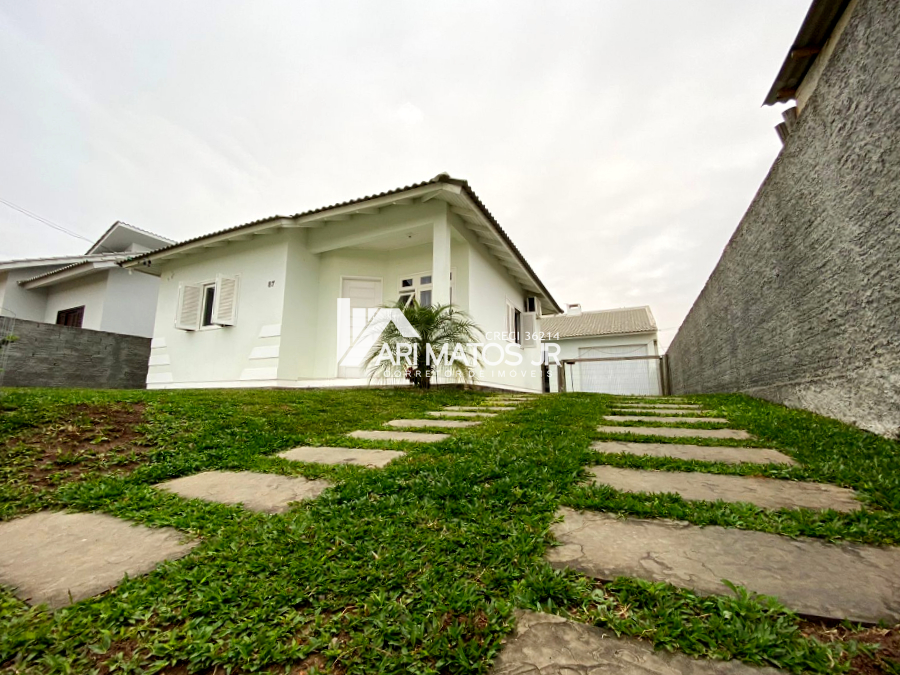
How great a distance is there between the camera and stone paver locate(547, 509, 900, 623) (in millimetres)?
912

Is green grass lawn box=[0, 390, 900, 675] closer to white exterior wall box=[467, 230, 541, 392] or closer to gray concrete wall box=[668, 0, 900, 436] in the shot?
gray concrete wall box=[668, 0, 900, 436]

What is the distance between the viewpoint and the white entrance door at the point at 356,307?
8102mm

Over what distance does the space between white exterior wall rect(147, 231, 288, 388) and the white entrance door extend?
1.27 m

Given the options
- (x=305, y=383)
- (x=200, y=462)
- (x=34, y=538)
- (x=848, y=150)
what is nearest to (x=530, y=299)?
(x=305, y=383)

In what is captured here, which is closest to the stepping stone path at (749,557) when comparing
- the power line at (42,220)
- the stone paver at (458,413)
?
the stone paver at (458,413)

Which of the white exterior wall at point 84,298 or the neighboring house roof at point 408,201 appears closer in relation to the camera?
the neighboring house roof at point 408,201

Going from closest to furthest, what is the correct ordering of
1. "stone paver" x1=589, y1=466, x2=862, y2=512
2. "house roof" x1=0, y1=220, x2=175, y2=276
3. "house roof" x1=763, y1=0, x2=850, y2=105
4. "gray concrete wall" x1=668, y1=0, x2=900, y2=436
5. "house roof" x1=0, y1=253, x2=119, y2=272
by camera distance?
"stone paver" x1=589, y1=466, x2=862, y2=512
"gray concrete wall" x1=668, y1=0, x2=900, y2=436
"house roof" x1=763, y1=0, x2=850, y2=105
"house roof" x1=0, y1=253, x2=119, y2=272
"house roof" x1=0, y1=220, x2=175, y2=276

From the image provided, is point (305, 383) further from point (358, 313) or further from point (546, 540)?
point (546, 540)

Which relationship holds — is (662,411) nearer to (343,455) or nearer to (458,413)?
(458,413)

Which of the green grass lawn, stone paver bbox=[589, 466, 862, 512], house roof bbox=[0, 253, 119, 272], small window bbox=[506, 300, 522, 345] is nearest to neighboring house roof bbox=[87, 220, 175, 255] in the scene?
house roof bbox=[0, 253, 119, 272]

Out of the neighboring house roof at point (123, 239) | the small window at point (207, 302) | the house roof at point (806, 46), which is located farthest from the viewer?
the neighboring house roof at point (123, 239)

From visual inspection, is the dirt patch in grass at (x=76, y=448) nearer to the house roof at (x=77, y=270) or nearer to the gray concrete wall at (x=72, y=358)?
the gray concrete wall at (x=72, y=358)

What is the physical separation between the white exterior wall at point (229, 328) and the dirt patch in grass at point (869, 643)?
794 centimetres

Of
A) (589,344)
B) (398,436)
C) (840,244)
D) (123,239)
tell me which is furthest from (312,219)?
(589,344)
